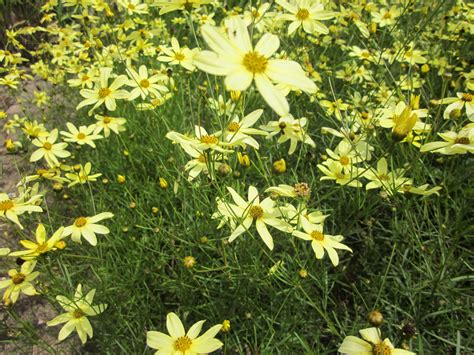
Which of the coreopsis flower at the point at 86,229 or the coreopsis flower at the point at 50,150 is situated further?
the coreopsis flower at the point at 50,150

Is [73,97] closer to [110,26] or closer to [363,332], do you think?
[110,26]

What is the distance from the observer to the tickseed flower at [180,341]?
3.70ft

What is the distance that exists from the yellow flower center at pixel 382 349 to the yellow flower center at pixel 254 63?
32.4 inches

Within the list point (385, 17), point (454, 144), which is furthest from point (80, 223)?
point (385, 17)

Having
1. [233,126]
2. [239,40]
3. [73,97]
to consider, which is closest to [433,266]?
[233,126]

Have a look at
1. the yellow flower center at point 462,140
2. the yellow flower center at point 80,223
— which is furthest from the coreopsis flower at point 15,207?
the yellow flower center at point 462,140

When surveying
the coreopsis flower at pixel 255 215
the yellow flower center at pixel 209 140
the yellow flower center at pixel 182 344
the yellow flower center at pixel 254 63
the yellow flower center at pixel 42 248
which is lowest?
the yellow flower center at pixel 182 344

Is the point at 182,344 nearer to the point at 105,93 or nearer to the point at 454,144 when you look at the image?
the point at 454,144

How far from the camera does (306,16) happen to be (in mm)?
1772

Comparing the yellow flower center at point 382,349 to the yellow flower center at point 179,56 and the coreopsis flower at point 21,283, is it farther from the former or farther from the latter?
the yellow flower center at point 179,56

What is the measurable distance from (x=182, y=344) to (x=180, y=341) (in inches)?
0.4

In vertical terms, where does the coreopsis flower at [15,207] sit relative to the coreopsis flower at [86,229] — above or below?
above

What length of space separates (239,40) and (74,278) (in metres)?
1.59

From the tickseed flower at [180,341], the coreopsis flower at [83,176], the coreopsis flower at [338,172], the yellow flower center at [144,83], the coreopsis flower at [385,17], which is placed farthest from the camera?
the coreopsis flower at [385,17]
